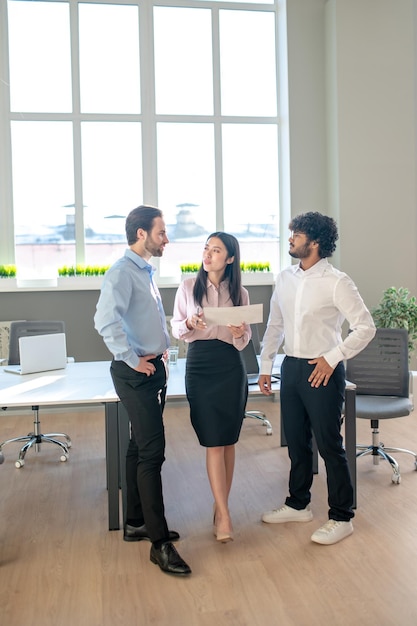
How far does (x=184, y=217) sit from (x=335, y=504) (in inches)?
176

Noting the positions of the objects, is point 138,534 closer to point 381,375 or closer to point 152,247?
point 152,247

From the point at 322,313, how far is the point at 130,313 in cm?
99

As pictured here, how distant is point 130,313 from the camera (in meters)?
3.16

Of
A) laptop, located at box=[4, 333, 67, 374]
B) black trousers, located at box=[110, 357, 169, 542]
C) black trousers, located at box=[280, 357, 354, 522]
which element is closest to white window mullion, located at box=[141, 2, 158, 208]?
laptop, located at box=[4, 333, 67, 374]

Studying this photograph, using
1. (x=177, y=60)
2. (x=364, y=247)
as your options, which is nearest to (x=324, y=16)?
(x=177, y=60)

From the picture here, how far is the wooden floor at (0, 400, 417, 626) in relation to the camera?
2736 mm

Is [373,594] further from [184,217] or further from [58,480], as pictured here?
[184,217]

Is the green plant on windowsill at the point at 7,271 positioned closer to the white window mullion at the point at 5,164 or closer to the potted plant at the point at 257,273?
the white window mullion at the point at 5,164

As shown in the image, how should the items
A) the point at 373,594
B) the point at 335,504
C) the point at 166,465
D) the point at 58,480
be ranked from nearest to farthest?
the point at 373,594
the point at 335,504
the point at 58,480
the point at 166,465

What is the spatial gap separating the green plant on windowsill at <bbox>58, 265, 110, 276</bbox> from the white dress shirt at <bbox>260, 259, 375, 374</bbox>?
372 centimetres

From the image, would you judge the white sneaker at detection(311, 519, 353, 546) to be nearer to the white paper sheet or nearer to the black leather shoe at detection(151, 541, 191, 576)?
the black leather shoe at detection(151, 541, 191, 576)

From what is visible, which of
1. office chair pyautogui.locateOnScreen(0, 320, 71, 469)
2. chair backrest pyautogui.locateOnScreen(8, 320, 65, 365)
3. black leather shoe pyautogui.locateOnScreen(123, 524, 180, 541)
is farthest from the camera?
chair backrest pyautogui.locateOnScreen(8, 320, 65, 365)

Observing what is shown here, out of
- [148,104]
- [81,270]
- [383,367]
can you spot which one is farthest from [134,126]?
[383,367]

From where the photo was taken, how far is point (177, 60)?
23.6 ft
